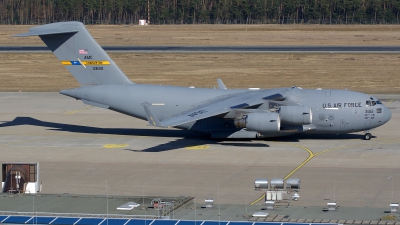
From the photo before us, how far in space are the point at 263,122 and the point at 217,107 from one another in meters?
2.66

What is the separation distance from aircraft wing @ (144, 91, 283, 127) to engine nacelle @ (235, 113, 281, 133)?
0.95 m

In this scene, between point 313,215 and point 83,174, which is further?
point 83,174

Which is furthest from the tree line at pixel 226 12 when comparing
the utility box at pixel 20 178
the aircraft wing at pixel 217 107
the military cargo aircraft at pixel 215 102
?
the utility box at pixel 20 178

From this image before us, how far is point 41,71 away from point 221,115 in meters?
40.9

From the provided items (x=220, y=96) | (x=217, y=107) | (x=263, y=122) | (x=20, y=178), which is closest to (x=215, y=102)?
(x=220, y=96)

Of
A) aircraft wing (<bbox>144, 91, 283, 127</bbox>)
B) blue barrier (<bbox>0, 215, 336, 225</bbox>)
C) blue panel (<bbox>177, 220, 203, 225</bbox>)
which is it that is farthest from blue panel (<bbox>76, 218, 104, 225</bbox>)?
aircraft wing (<bbox>144, 91, 283, 127</bbox>)

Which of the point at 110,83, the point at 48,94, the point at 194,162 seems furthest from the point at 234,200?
the point at 48,94

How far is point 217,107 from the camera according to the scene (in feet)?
132

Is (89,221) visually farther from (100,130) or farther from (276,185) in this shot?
(100,130)

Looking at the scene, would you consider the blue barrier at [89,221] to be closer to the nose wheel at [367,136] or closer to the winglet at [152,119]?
the winglet at [152,119]

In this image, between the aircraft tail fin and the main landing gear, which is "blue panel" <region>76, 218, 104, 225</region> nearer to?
the aircraft tail fin

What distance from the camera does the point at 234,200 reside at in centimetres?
2880

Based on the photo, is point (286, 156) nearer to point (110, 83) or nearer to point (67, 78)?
point (110, 83)

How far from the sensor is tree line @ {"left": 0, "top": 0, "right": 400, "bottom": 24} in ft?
573
